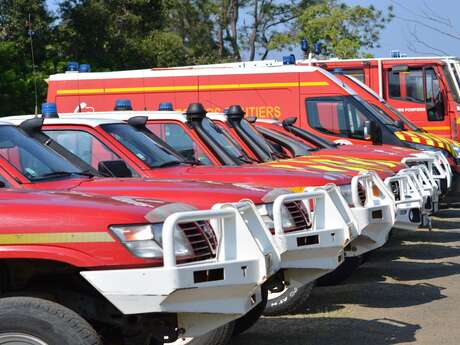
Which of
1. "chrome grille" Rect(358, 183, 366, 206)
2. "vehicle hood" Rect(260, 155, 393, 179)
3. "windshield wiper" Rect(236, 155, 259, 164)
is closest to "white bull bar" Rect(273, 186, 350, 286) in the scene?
"chrome grille" Rect(358, 183, 366, 206)

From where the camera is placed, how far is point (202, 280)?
14.0 ft

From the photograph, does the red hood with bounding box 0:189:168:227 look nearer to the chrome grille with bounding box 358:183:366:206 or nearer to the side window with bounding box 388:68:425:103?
the chrome grille with bounding box 358:183:366:206

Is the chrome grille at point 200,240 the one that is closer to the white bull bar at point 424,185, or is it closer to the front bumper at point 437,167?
the white bull bar at point 424,185

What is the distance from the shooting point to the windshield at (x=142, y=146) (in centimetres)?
793

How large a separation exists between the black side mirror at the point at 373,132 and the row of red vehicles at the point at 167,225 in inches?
173

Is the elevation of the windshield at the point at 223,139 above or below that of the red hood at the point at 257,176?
Result: above

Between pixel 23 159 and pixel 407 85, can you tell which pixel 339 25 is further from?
pixel 23 159

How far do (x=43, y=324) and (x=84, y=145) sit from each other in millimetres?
4014

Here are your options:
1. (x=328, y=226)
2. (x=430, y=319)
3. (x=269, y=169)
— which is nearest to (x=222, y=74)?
(x=269, y=169)

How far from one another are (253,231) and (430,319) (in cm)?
305

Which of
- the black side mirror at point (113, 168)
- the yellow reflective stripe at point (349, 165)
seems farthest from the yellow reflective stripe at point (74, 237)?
the yellow reflective stripe at point (349, 165)

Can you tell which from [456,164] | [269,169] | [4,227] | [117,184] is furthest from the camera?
[456,164]

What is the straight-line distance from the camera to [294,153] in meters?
11.7

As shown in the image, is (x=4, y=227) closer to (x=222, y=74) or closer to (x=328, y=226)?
(x=328, y=226)
